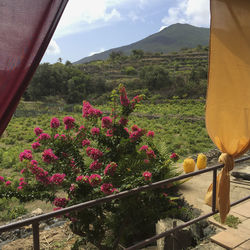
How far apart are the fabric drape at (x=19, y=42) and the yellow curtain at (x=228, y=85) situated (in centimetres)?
143

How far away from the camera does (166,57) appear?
1762 inches

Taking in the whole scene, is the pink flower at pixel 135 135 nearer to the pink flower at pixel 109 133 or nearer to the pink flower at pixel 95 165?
the pink flower at pixel 109 133

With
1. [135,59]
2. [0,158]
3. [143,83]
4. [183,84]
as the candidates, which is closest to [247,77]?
[0,158]

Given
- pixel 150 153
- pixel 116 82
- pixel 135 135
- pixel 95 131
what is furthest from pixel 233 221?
pixel 116 82

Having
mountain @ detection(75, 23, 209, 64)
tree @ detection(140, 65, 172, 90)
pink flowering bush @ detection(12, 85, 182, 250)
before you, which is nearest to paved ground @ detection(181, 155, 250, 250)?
pink flowering bush @ detection(12, 85, 182, 250)

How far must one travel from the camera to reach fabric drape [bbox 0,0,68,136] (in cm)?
98

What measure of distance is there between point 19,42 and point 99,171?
5.77 ft

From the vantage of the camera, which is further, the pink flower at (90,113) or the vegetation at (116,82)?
the vegetation at (116,82)

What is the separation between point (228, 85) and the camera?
83.0 inches

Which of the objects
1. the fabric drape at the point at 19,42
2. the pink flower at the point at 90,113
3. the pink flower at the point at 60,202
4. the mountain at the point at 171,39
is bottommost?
the pink flower at the point at 60,202

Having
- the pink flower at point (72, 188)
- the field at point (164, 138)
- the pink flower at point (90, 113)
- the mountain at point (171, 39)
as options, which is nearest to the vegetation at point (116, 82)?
the field at point (164, 138)

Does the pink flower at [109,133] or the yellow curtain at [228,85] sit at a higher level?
the yellow curtain at [228,85]

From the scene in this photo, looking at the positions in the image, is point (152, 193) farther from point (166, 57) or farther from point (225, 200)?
point (166, 57)

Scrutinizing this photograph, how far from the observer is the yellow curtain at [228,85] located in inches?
79.5
